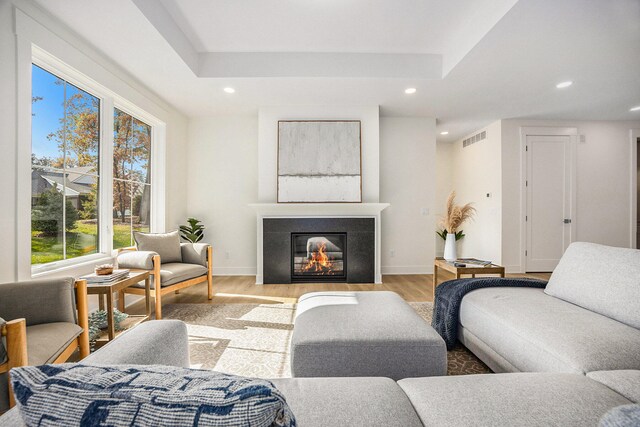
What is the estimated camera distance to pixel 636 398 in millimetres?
928

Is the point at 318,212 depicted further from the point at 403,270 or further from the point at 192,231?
the point at 192,231

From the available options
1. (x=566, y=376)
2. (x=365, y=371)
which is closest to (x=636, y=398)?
(x=566, y=376)

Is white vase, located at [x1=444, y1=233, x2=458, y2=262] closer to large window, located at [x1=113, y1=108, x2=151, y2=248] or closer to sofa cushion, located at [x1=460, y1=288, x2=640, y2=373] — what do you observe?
sofa cushion, located at [x1=460, y1=288, x2=640, y2=373]

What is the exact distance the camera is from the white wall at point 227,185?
15.4 ft

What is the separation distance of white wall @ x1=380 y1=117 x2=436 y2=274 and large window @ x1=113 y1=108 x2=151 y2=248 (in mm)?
3391

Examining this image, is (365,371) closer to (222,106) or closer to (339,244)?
(339,244)

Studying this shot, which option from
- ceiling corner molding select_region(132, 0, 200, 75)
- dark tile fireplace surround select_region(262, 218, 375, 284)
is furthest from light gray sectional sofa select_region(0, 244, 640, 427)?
dark tile fireplace surround select_region(262, 218, 375, 284)

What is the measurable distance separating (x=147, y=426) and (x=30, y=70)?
2841mm

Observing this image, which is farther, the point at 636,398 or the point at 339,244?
the point at 339,244

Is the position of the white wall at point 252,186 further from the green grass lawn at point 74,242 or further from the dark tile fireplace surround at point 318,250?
the green grass lawn at point 74,242

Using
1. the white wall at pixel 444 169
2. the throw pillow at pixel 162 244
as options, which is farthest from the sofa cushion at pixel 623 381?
the white wall at pixel 444 169

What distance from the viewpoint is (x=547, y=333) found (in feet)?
4.55

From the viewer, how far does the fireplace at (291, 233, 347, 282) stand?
14.3 feet

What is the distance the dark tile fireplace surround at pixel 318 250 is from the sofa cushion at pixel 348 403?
338 cm
